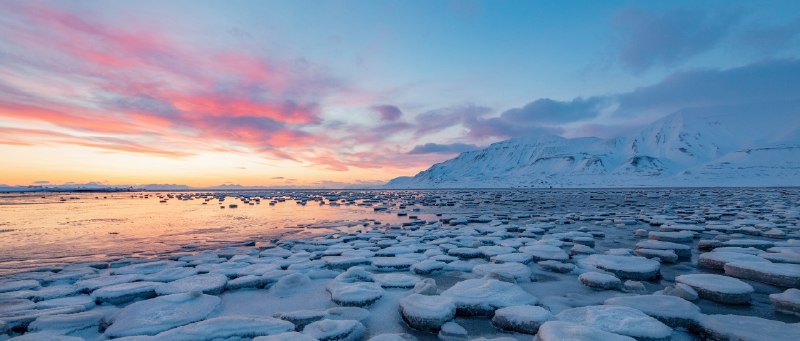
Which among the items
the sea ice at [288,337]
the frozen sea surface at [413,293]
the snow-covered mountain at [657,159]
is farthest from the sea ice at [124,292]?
the snow-covered mountain at [657,159]

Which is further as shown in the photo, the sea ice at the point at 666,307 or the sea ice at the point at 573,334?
the sea ice at the point at 666,307

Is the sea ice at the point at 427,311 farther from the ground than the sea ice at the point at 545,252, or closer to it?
closer to it

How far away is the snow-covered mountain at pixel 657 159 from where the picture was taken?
82.3 meters

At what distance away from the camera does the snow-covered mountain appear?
8231 centimetres

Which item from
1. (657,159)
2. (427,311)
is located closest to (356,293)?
(427,311)

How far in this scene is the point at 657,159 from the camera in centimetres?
10825

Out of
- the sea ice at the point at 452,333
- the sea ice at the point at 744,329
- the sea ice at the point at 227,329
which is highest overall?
the sea ice at the point at 744,329

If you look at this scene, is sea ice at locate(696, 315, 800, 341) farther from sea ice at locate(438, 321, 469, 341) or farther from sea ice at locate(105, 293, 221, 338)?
sea ice at locate(105, 293, 221, 338)

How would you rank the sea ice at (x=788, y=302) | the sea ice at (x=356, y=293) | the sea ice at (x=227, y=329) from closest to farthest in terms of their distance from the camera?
the sea ice at (x=227, y=329) → the sea ice at (x=788, y=302) → the sea ice at (x=356, y=293)

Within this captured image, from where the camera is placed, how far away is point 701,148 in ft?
355

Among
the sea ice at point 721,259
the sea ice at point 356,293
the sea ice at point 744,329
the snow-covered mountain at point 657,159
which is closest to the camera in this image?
the sea ice at point 744,329

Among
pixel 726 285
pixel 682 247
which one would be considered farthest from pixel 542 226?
pixel 726 285

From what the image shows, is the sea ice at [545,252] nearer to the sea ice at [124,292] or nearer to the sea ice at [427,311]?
the sea ice at [427,311]

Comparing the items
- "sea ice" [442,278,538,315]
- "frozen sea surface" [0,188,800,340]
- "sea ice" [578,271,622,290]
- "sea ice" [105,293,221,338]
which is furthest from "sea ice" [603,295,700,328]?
"sea ice" [105,293,221,338]
